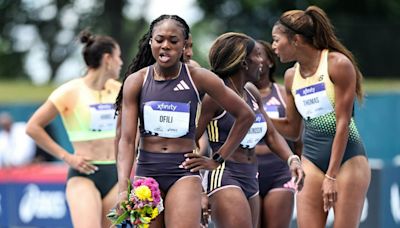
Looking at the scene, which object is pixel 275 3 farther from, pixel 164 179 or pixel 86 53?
pixel 164 179

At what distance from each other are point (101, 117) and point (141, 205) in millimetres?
2949

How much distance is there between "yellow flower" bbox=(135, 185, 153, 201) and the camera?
7.55m

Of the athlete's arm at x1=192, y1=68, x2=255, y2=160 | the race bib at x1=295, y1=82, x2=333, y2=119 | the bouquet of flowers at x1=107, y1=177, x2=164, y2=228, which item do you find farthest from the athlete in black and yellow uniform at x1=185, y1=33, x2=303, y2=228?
the bouquet of flowers at x1=107, y1=177, x2=164, y2=228

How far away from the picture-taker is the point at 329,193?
832cm

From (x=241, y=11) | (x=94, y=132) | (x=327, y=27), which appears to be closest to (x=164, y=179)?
(x=327, y=27)

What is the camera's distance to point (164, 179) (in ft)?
26.0

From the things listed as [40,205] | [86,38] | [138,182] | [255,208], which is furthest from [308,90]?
[40,205]

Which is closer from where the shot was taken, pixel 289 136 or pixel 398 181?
pixel 289 136

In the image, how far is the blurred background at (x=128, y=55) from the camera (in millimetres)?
16672

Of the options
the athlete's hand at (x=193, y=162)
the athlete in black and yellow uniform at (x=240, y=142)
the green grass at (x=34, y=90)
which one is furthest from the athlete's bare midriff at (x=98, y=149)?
the green grass at (x=34, y=90)

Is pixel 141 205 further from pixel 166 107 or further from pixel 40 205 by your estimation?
pixel 40 205

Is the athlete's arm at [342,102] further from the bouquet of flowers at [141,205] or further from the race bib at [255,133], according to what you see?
the bouquet of flowers at [141,205]

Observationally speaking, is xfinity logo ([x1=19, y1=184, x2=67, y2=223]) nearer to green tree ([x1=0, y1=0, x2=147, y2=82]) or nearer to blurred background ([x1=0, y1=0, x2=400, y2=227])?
blurred background ([x1=0, y1=0, x2=400, y2=227])

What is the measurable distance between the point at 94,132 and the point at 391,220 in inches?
183
